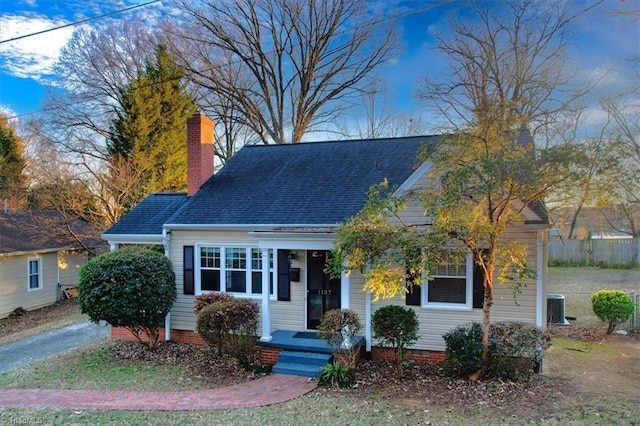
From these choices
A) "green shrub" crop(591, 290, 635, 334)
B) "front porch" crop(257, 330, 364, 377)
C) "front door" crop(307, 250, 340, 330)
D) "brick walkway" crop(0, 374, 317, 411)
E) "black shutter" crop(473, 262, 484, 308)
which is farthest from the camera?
"green shrub" crop(591, 290, 635, 334)

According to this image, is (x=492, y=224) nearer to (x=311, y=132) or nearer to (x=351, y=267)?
(x=351, y=267)

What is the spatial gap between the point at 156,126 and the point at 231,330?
18.9 meters

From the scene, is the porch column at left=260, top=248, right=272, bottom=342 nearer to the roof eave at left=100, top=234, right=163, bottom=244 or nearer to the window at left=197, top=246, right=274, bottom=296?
the window at left=197, top=246, right=274, bottom=296

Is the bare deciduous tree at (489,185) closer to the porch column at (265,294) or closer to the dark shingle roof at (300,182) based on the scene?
the dark shingle roof at (300,182)

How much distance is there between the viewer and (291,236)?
945cm

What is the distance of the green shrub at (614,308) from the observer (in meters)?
11.5

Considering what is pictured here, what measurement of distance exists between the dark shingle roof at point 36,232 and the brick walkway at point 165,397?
12554 millimetres

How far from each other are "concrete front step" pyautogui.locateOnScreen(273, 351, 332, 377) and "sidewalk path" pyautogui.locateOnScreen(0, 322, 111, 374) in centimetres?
651

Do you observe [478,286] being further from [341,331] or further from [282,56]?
[282,56]

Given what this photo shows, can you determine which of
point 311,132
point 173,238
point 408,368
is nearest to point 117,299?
point 173,238

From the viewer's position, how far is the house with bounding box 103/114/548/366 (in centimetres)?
896

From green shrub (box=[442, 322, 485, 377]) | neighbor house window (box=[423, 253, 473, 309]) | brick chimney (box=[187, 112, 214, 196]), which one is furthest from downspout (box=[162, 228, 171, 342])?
green shrub (box=[442, 322, 485, 377])

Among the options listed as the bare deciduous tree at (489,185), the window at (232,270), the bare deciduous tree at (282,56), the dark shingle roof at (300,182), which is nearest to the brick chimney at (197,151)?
the dark shingle roof at (300,182)

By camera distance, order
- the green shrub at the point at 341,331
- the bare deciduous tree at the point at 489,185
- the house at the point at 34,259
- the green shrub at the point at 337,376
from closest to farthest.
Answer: the bare deciduous tree at the point at 489,185 → the green shrub at the point at 337,376 → the green shrub at the point at 341,331 → the house at the point at 34,259
